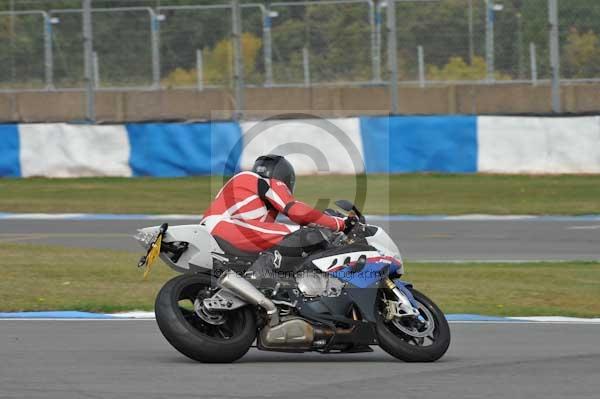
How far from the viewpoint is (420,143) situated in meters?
22.2

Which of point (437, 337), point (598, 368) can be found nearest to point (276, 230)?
point (437, 337)

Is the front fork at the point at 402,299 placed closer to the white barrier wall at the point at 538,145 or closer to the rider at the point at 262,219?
the rider at the point at 262,219

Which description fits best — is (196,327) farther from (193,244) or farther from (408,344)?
(408,344)

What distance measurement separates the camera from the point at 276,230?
26.0ft

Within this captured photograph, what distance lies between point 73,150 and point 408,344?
52.0ft

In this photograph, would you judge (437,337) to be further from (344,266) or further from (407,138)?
(407,138)

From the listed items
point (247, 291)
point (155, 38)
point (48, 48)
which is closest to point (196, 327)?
point (247, 291)

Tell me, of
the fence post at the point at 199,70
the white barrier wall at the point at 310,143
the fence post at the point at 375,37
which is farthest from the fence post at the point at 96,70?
the fence post at the point at 375,37

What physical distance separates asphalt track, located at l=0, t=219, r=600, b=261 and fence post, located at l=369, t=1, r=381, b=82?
6021mm

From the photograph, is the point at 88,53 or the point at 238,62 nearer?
the point at 238,62

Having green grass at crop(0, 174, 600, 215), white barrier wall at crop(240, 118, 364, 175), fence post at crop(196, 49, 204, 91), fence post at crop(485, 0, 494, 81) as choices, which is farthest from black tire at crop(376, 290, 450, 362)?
fence post at crop(196, 49, 204, 91)

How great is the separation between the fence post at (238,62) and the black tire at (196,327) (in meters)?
15.0

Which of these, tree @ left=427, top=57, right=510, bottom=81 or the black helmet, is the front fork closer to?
the black helmet

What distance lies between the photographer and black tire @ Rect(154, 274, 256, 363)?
24.5 ft
